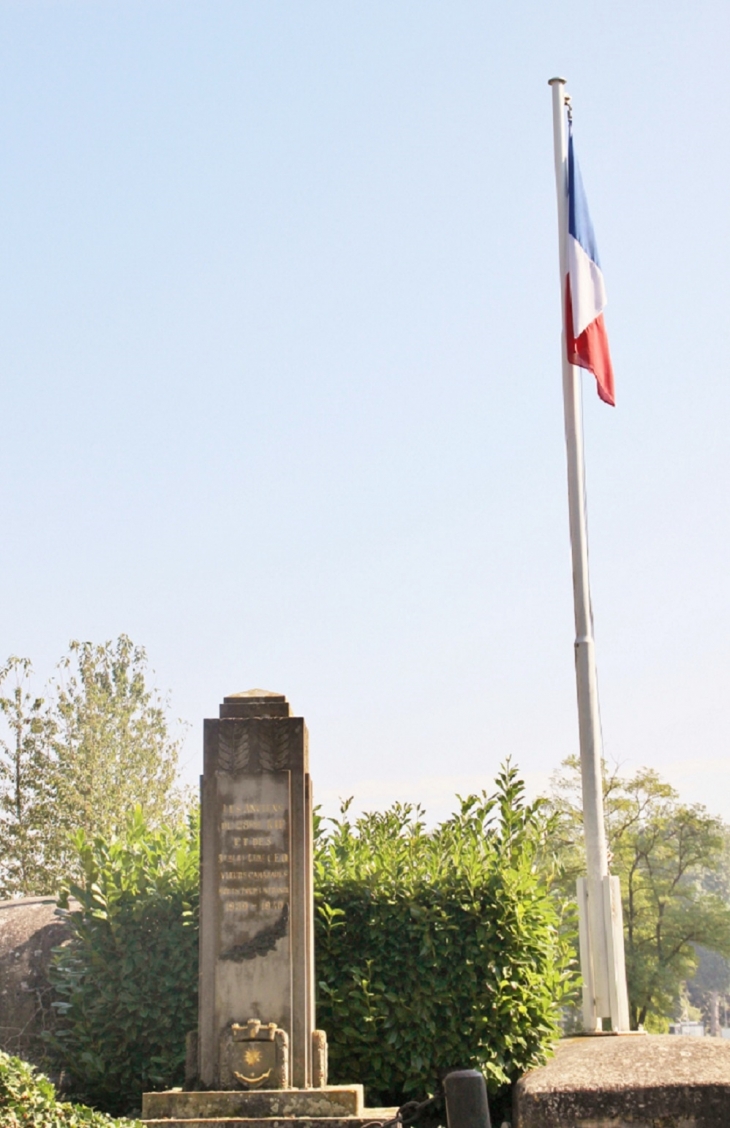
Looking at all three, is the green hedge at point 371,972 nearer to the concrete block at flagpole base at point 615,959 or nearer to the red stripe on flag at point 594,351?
the concrete block at flagpole base at point 615,959

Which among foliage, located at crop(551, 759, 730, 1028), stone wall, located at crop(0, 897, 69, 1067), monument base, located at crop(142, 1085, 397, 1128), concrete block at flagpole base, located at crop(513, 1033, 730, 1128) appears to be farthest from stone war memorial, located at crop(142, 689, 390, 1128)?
foliage, located at crop(551, 759, 730, 1028)

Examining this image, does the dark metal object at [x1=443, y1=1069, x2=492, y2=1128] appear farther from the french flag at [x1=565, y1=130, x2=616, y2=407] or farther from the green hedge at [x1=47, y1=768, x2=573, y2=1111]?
the french flag at [x1=565, y1=130, x2=616, y2=407]

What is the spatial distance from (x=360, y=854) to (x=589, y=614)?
10.6 ft

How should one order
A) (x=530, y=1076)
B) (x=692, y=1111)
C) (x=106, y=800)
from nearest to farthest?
(x=692, y=1111)
(x=530, y=1076)
(x=106, y=800)

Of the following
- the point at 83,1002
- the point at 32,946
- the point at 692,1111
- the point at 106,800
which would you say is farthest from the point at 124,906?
the point at 106,800

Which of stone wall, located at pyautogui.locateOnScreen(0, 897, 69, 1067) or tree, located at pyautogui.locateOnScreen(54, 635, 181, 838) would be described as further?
tree, located at pyautogui.locateOnScreen(54, 635, 181, 838)

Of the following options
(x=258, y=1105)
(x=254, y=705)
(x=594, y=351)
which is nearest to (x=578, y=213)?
(x=594, y=351)

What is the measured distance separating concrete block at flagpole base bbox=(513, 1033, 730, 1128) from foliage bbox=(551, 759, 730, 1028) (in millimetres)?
24471

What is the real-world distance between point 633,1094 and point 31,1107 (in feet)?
13.2

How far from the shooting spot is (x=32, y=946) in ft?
38.4

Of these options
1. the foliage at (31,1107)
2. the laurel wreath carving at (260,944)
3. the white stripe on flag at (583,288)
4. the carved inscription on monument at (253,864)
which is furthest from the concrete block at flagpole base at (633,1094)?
the white stripe on flag at (583,288)

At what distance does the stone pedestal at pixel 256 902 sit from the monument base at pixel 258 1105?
0.58 feet

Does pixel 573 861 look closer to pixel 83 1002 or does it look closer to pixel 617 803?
pixel 617 803

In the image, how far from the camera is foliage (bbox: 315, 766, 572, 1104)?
1005 centimetres
